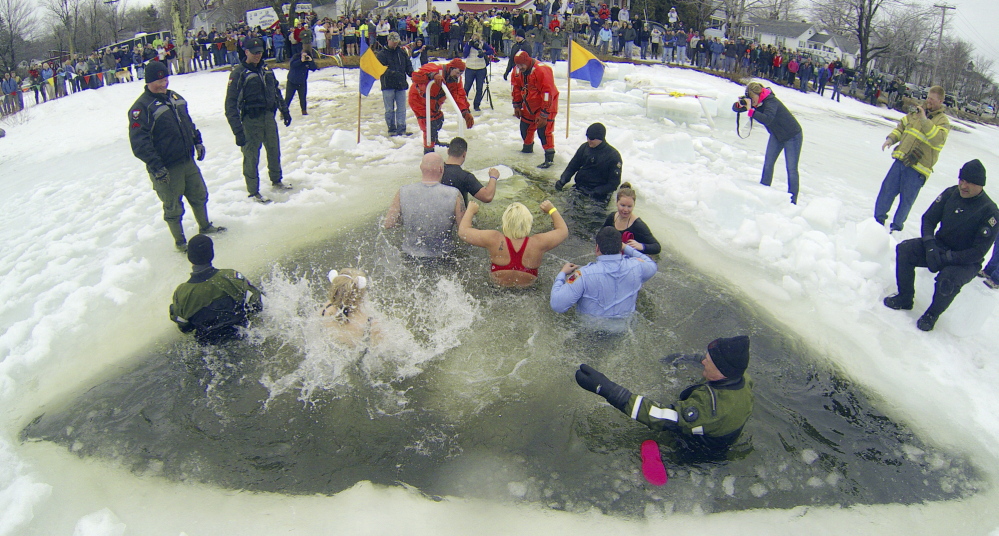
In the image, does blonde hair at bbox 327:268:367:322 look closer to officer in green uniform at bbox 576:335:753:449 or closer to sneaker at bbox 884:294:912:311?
officer in green uniform at bbox 576:335:753:449

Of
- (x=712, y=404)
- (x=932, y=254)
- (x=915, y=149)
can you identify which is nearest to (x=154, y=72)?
(x=712, y=404)

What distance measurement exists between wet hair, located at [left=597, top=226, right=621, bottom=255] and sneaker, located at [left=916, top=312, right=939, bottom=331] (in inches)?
119

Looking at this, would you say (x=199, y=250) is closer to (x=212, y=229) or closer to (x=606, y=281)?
(x=212, y=229)

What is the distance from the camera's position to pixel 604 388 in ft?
12.5

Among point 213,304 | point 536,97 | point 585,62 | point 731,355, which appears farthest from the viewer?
point 585,62

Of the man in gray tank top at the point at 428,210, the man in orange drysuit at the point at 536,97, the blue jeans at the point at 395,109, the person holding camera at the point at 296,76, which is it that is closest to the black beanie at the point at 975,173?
the man in gray tank top at the point at 428,210

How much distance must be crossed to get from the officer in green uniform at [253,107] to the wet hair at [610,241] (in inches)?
190

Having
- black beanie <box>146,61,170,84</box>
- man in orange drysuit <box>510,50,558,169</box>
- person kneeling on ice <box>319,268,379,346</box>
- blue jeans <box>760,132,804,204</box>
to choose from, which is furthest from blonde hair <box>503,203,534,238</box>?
blue jeans <box>760,132,804,204</box>

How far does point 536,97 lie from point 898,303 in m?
5.46

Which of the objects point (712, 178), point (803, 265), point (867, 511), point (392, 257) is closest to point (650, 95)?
point (712, 178)

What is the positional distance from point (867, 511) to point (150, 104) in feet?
22.9

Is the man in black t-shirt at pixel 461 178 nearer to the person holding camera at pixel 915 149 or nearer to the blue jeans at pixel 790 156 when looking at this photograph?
the blue jeans at pixel 790 156

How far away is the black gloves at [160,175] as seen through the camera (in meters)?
5.69

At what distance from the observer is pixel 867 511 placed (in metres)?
3.48
